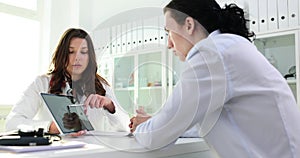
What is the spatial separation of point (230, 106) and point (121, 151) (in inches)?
12.2

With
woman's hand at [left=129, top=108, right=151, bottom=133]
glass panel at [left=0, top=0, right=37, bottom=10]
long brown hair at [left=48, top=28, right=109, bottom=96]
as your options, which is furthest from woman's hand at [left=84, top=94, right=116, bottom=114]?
glass panel at [left=0, top=0, right=37, bottom=10]

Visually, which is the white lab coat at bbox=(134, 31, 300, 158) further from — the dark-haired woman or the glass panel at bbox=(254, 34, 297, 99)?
the glass panel at bbox=(254, 34, 297, 99)

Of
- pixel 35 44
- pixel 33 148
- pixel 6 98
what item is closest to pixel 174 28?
pixel 33 148

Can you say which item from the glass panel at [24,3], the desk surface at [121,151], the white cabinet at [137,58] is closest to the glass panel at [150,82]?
the white cabinet at [137,58]

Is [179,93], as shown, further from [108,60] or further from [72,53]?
[72,53]

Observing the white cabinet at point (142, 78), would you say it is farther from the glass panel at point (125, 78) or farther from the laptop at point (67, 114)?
the laptop at point (67, 114)

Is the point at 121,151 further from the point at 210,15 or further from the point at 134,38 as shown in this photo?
the point at 210,15

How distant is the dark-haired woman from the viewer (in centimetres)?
76

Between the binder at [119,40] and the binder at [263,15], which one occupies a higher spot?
the binder at [263,15]

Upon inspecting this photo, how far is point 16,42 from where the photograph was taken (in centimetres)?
319

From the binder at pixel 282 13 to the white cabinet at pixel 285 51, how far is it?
0.04 metres

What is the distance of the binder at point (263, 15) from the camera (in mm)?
1880

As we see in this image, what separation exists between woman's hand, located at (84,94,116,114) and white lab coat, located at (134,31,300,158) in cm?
21

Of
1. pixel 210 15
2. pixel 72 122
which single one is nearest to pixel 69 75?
pixel 72 122
